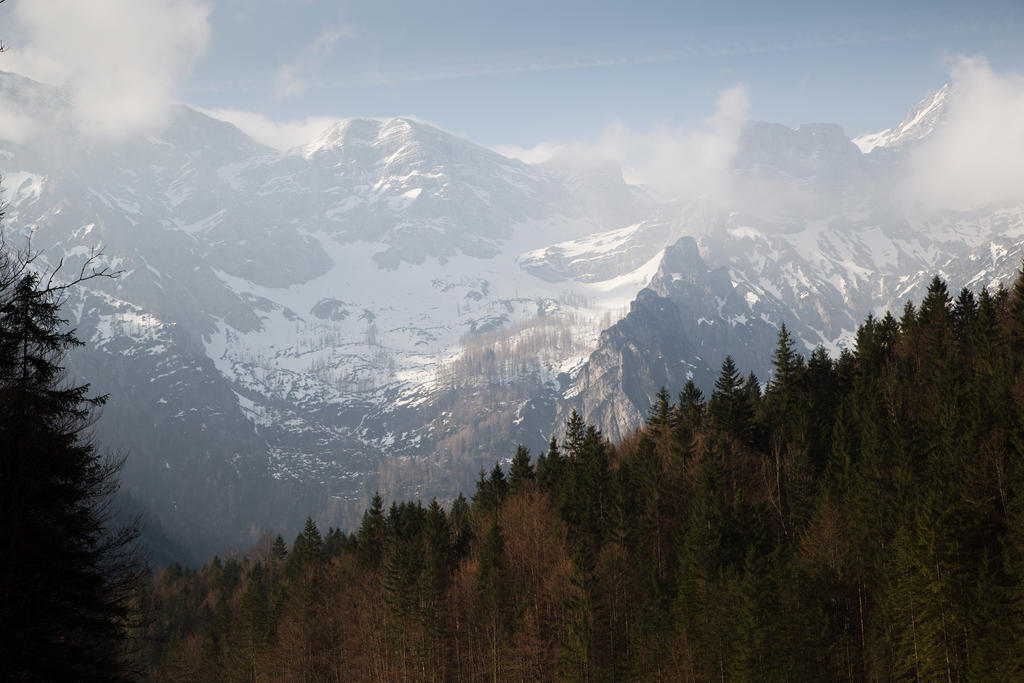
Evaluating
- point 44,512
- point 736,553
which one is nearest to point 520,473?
point 736,553

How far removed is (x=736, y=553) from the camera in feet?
190

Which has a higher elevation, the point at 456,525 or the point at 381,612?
the point at 456,525

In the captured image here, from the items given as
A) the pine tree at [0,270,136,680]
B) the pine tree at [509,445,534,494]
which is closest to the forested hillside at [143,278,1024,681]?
the pine tree at [509,445,534,494]

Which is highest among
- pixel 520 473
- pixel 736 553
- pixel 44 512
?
pixel 520 473

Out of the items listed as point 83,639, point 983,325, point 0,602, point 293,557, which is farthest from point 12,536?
point 293,557

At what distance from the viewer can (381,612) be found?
73.4 m

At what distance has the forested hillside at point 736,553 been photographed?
4522cm

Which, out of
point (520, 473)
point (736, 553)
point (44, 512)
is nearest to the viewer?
point (44, 512)

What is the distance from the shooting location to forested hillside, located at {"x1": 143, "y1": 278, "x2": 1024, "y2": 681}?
45.2m

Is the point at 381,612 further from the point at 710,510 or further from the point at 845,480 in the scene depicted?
the point at 845,480

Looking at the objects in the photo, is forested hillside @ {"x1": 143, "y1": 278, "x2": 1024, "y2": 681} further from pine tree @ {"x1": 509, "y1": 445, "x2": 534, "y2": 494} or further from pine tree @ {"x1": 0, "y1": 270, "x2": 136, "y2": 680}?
pine tree @ {"x1": 0, "y1": 270, "x2": 136, "y2": 680}

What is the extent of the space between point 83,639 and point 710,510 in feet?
147

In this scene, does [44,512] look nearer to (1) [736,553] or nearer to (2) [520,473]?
(1) [736,553]

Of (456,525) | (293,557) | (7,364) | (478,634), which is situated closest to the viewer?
(7,364)
